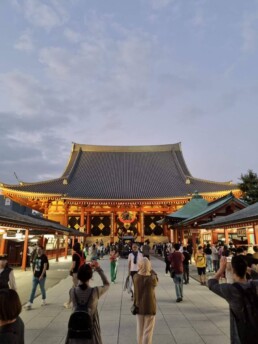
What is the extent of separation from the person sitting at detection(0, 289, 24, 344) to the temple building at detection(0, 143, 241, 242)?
2759cm

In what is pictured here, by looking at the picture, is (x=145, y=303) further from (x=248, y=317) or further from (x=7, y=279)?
(x=7, y=279)

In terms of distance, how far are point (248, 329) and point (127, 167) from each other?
38.6 m

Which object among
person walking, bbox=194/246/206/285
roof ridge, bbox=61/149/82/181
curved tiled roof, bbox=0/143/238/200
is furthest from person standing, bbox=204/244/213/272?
roof ridge, bbox=61/149/82/181

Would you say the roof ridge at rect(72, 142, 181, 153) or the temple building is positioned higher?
the roof ridge at rect(72, 142, 181, 153)

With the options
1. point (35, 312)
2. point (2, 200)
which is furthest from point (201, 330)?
point (2, 200)

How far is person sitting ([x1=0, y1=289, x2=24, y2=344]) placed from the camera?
224cm

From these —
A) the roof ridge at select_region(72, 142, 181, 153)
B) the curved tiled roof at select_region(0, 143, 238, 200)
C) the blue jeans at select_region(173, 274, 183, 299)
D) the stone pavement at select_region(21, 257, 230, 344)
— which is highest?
the roof ridge at select_region(72, 142, 181, 153)

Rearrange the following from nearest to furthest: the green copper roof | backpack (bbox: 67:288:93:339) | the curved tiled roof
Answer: backpack (bbox: 67:288:93:339)
the green copper roof
the curved tiled roof

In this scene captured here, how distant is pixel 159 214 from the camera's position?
36875 millimetres

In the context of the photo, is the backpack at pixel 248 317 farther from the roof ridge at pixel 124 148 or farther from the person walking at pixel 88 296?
the roof ridge at pixel 124 148

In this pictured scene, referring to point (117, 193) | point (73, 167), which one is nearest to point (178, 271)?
point (117, 193)

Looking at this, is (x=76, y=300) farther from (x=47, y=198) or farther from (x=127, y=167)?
(x=127, y=167)

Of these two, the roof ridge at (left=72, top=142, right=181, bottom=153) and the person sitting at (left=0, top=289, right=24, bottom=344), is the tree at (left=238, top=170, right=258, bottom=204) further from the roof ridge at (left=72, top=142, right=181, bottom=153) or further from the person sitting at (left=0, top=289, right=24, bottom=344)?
the person sitting at (left=0, top=289, right=24, bottom=344)

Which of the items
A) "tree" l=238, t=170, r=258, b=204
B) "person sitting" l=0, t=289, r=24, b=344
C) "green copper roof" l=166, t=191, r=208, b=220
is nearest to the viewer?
"person sitting" l=0, t=289, r=24, b=344
